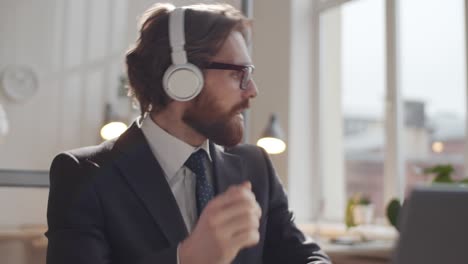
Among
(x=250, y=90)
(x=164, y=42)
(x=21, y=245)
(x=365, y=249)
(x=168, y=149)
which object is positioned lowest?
(x=365, y=249)

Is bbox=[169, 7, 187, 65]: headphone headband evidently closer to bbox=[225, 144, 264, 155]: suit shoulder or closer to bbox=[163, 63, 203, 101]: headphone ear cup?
bbox=[163, 63, 203, 101]: headphone ear cup

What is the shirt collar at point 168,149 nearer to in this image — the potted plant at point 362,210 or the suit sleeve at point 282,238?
the suit sleeve at point 282,238

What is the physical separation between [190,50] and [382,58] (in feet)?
8.20

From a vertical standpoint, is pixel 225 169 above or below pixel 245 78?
below

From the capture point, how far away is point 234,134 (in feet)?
4.40

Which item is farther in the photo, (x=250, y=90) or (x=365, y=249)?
(x=365, y=249)

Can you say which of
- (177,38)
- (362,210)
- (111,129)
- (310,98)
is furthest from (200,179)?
(310,98)

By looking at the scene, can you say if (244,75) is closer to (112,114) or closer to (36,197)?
(112,114)

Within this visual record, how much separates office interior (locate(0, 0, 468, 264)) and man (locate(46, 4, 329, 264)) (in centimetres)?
30

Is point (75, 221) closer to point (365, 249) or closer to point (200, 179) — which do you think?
point (200, 179)

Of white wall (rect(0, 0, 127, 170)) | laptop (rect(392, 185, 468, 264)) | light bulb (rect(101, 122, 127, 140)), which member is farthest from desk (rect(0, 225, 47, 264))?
laptop (rect(392, 185, 468, 264))

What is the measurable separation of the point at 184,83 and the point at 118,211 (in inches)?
12.3

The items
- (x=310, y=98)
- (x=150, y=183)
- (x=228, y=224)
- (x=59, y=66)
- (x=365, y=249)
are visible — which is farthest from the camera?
(x=310, y=98)

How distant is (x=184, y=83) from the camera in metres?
1.32
